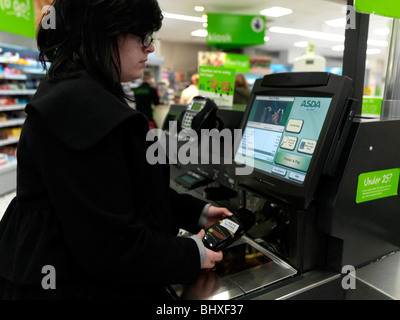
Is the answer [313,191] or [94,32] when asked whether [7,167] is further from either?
[313,191]

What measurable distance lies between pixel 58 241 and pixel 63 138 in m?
0.25

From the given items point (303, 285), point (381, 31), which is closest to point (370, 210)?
point (303, 285)

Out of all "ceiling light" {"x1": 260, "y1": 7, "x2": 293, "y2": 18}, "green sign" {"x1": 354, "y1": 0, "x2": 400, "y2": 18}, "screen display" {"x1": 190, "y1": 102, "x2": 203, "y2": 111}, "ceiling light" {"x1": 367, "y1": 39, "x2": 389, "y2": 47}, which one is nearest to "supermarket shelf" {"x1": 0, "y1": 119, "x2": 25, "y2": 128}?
"screen display" {"x1": 190, "y1": 102, "x2": 203, "y2": 111}

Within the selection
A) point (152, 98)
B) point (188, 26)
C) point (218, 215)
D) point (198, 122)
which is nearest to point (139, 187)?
point (218, 215)

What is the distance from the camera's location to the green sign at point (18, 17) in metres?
3.93

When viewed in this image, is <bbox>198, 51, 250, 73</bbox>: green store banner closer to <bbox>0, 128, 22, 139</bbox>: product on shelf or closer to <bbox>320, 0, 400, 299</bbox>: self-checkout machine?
<bbox>0, 128, 22, 139</bbox>: product on shelf

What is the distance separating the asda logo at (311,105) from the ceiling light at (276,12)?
23.1 feet

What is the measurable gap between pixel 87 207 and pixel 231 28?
7203 millimetres

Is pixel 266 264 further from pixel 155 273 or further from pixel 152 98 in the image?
pixel 152 98

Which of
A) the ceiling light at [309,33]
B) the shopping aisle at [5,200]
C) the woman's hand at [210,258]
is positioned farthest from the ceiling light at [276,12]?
the woman's hand at [210,258]

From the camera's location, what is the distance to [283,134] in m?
0.99

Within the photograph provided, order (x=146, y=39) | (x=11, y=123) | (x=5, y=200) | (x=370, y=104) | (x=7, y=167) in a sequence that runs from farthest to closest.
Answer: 1. (x=11, y=123)
2. (x=7, y=167)
3. (x=5, y=200)
4. (x=370, y=104)
5. (x=146, y=39)

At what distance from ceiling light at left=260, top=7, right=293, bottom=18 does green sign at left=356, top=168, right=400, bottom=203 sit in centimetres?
704

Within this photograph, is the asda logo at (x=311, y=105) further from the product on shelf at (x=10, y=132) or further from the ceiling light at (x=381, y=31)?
the ceiling light at (x=381, y=31)
